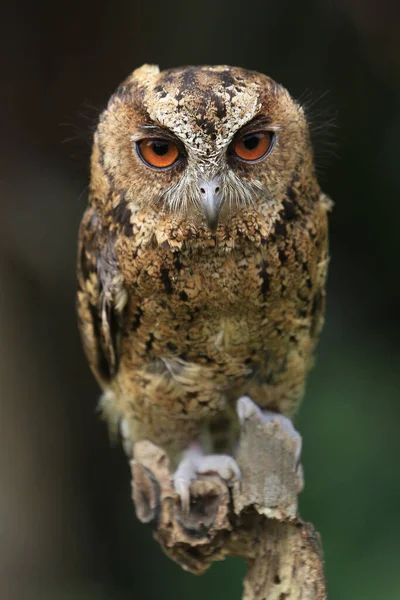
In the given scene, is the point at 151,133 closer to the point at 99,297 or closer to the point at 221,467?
the point at 99,297

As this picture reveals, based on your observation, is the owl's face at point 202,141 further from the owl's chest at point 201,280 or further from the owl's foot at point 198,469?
the owl's foot at point 198,469

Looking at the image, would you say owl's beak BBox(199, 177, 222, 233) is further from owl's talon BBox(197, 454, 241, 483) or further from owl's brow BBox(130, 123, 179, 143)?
owl's talon BBox(197, 454, 241, 483)

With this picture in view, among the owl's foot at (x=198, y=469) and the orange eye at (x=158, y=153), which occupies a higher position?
the orange eye at (x=158, y=153)

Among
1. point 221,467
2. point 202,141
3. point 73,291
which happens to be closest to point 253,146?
point 202,141

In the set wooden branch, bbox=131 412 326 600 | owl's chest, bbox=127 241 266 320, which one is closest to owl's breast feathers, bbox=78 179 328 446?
owl's chest, bbox=127 241 266 320

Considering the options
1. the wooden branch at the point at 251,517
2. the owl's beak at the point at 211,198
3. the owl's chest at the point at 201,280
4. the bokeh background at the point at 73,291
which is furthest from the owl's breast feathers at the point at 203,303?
the bokeh background at the point at 73,291

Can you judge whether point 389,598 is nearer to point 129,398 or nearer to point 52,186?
point 129,398
